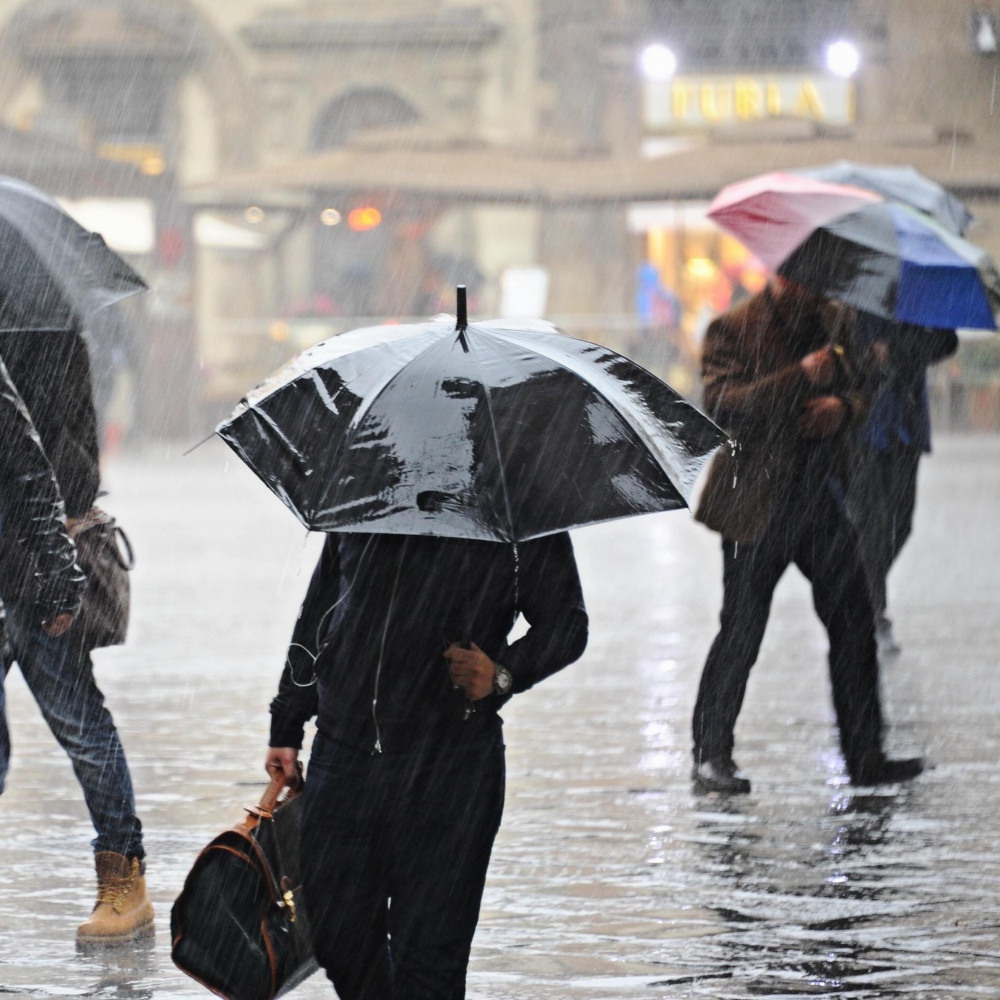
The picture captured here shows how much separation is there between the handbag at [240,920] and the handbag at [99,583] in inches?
50.4

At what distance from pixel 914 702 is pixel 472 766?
4.40m

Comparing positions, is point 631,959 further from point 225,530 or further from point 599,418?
point 225,530

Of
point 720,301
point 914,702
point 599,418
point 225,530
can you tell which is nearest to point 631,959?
point 599,418

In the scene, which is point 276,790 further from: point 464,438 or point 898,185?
point 898,185

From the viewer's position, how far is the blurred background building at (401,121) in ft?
76.8

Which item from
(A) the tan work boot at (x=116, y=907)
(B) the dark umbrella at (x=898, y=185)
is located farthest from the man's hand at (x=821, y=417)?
(A) the tan work boot at (x=116, y=907)

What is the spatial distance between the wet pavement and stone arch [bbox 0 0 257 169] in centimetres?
1964

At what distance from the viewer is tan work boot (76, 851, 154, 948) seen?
4.61 meters

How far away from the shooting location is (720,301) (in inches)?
973

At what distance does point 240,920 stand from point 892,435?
4934 mm

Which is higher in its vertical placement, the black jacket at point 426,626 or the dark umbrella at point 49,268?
the dark umbrella at point 49,268

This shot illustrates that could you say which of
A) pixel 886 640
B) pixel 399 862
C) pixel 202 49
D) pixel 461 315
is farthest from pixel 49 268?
pixel 202 49

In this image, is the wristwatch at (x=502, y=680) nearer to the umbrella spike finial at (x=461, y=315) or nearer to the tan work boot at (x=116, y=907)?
the umbrella spike finial at (x=461, y=315)

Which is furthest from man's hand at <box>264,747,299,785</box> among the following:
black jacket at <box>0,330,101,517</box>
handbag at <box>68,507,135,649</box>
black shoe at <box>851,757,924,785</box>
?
black shoe at <box>851,757,924,785</box>
